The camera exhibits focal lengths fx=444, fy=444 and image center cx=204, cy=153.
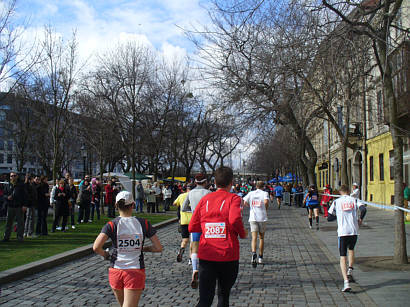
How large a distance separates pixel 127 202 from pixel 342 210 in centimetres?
432

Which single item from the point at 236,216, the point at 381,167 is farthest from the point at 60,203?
the point at 381,167

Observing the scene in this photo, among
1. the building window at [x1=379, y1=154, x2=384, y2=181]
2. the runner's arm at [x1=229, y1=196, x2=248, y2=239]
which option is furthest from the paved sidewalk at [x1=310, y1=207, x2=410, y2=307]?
the building window at [x1=379, y1=154, x2=384, y2=181]

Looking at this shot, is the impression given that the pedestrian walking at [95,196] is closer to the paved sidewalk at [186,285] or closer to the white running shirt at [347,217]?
the paved sidewalk at [186,285]

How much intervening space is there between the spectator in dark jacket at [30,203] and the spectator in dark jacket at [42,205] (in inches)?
7.4

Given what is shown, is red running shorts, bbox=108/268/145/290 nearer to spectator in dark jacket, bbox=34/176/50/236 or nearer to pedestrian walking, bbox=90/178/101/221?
spectator in dark jacket, bbox=34/176/50/236

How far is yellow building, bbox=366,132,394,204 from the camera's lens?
25125 millimetres

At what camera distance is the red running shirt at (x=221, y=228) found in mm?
4363

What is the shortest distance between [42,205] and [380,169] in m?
21.1

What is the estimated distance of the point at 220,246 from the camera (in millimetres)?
4379

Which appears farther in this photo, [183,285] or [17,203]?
[17,203]

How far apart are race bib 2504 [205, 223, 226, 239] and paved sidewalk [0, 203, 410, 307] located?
212cm

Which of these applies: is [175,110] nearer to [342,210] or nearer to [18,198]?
[18,198]

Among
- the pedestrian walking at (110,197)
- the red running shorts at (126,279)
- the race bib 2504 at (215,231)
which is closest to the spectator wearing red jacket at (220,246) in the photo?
the race bib 2504 at (215,231)

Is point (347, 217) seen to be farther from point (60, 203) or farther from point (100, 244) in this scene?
point (60, 203)
